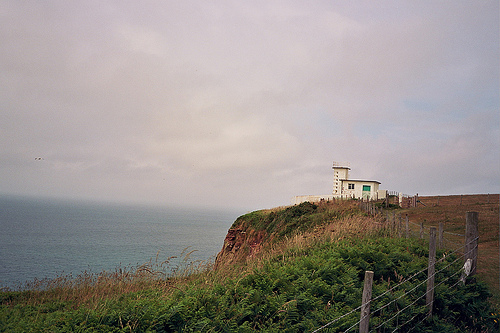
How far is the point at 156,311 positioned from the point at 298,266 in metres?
3.51

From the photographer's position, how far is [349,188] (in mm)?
49031

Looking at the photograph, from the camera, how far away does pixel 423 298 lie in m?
6.50

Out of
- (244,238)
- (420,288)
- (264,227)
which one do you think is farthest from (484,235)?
(244,238)

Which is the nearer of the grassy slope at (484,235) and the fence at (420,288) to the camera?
the fence at (420,288)

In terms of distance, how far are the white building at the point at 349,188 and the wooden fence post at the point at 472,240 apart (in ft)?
116

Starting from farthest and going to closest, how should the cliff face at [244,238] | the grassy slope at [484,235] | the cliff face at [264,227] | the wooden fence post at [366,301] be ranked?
1. the cliff face at [244,238]
2. the cliff face at [264,227]
3. the grassy slope at [484,235]
4. the wooden fence post at [366,301]

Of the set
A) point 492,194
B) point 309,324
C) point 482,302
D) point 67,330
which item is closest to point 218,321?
point 309,324

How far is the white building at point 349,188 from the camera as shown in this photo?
1768 inches

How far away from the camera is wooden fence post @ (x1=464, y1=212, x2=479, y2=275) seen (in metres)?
7.78

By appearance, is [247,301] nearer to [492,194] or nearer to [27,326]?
[27,326]

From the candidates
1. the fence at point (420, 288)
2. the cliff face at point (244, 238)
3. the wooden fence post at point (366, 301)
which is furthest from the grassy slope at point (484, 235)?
the cliff face at point (244, 238)

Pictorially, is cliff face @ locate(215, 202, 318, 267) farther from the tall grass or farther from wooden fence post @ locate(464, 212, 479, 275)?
wooden fence post @ locate(464, 212, 479, 275)

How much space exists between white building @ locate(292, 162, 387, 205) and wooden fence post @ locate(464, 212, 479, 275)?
116 ft

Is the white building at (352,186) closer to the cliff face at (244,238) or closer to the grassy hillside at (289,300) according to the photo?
the cliff face at (244,238)
